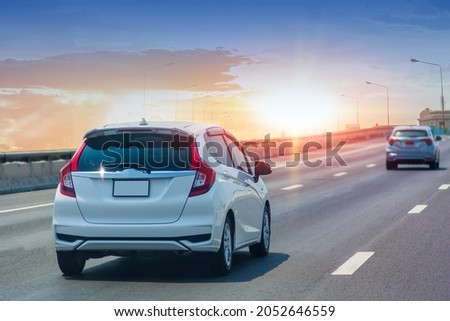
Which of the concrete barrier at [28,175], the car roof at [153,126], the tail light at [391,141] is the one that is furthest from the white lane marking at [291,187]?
the car roof at [153,126]

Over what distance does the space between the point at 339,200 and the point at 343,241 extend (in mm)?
8353

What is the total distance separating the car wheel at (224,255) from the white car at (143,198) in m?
0.01

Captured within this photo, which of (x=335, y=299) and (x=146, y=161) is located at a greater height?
(x=146, y=161)

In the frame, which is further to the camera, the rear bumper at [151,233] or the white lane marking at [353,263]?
the white lane marking at [353,263]

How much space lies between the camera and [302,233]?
15.4m

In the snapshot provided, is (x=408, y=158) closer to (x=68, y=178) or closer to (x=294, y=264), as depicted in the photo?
(x=294, y=264)

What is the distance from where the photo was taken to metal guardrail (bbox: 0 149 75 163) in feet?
93.4

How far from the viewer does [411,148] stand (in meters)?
38.5

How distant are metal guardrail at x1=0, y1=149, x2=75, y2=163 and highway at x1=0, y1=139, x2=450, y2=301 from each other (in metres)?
7.31

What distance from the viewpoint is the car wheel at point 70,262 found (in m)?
10.7

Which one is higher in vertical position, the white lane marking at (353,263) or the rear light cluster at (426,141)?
the rear light cluster at (426,141)

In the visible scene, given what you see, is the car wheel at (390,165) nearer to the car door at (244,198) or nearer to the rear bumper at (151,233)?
Result: the car door at (244,198)
